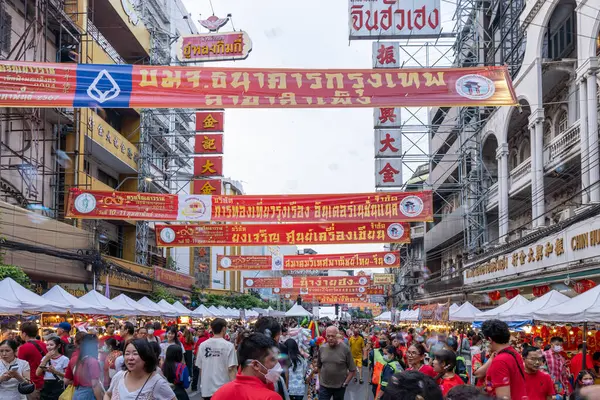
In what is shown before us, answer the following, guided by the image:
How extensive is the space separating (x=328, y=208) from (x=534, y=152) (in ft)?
24.2

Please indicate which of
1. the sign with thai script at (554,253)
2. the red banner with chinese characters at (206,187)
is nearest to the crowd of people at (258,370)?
the sign with thai script at (554,253)

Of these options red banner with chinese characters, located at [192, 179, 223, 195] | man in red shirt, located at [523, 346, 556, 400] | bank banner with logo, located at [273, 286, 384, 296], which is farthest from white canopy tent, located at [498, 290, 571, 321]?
bank banner with logo, located at [273, 286, 384, 296]

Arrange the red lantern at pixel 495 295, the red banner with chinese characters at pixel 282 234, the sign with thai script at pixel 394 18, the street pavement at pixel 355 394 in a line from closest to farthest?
the street pavement at pixel 355 394
the red banner with chinese characters at pixel 282 234
the red lantern at pixel 495 295
the sign with thai script at pixel 394 18

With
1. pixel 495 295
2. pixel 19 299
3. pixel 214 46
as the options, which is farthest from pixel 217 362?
pixel 214 46

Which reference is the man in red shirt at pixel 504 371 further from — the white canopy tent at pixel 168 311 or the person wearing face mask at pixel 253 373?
the white canopy tent at pixel 168 311

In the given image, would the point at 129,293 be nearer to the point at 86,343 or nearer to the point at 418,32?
the point at 418,32

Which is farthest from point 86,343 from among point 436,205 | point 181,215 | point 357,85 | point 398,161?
point 436,205

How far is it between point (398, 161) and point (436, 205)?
22755 mm

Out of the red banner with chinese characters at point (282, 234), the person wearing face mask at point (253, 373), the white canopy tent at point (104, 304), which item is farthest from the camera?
the red banner with chinese characters at point (282, 234)

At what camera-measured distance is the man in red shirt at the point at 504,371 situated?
6.25 meters

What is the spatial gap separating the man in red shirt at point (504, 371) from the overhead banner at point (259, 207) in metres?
17.8

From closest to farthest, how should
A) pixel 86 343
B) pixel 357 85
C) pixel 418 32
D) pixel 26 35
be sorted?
pixel 86 343 → pixel 357 85 → pixel 26 35 → pixel 418 32

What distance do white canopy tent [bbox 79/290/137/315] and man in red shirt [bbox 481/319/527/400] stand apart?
14.3 m

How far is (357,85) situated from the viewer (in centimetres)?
1270
